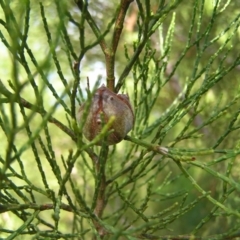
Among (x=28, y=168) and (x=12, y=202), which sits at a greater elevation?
(x=28, y=168)

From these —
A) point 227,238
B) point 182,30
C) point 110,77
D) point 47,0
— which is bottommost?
point 227,238

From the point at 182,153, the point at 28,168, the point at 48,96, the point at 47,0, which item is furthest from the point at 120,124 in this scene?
the point at 48,96

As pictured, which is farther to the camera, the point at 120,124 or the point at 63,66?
the point at 63,66

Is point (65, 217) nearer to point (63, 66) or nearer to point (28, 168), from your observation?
point (28, 168)

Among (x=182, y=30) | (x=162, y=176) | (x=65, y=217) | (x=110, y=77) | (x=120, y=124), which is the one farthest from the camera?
(x=65, y=217)

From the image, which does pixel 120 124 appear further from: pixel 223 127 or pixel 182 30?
pixel 182 30

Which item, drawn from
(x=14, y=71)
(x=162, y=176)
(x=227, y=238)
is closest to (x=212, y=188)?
(x=162, y=176)

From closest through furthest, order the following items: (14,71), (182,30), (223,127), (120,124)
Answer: (14,71) < (120,124) < (223,127) < (182,30)
